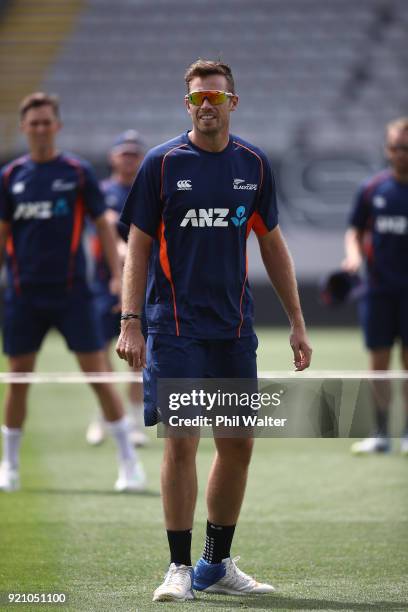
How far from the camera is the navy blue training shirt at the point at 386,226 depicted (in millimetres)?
8812

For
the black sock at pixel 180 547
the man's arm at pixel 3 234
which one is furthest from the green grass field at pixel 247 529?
the man's arm at pixel 3 234

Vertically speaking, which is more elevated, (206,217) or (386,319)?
(206,217)

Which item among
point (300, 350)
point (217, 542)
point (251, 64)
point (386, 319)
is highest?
point (251, 64)

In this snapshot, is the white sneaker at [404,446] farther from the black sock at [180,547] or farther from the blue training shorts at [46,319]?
the black sock at [180,547]

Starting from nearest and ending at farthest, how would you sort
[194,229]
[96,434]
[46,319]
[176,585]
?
1. [176,585]
2. [194,229]
3. [46,319]
4. [96,434]

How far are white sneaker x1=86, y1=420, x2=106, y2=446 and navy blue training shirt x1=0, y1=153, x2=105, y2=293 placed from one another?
2285 mm

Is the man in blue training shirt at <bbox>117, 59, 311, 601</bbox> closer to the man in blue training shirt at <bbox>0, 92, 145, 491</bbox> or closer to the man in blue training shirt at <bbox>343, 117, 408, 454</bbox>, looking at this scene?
the man in blue training shirt at <bbox>0, 92, 145, 491</bbox>

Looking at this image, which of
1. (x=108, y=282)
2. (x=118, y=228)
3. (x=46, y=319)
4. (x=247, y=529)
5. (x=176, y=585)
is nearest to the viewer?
(x=176, y=585)

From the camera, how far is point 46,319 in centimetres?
743

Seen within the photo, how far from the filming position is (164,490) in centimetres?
469

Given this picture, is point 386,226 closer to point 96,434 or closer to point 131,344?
point 96,434

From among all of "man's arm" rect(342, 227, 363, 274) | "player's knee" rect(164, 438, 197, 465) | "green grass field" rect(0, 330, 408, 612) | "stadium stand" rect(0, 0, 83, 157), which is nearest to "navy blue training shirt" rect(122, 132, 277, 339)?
"player's knee" rect(164, 438, 197, 465)

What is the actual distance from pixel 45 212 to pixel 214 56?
53.8 ft

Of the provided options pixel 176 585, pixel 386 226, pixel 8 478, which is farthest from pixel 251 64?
pixel 176 585
